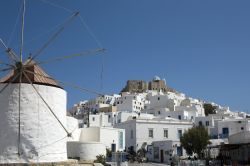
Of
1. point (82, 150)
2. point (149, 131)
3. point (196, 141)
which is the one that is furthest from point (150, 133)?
point (82, 150)

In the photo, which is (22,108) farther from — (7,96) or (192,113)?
(192,113)

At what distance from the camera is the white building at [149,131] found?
41.6 m

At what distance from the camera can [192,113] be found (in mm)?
60812

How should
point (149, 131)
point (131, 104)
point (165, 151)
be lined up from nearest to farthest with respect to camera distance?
point (165, 151), point (149, 131), point (131, 104)

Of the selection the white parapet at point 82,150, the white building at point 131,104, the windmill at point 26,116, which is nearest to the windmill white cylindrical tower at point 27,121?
the windmill at point 26,116

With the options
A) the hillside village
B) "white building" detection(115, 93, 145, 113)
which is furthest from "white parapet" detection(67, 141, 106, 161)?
"white building" detection(115, 93, 145, 113)

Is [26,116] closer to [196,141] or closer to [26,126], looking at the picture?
[26,126]

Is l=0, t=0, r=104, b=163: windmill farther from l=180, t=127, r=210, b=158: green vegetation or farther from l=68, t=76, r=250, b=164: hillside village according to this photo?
l=180, t=127, r=210, b=158: green vegetation

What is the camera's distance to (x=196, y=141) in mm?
35781

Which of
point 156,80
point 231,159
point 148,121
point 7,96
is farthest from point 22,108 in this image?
point 156,80

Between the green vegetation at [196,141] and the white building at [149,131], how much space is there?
5887 mm

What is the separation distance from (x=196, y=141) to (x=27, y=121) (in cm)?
2141

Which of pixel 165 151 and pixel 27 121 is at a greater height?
pixel 27 121

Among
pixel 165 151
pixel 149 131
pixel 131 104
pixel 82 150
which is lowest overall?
pixel 165 151
